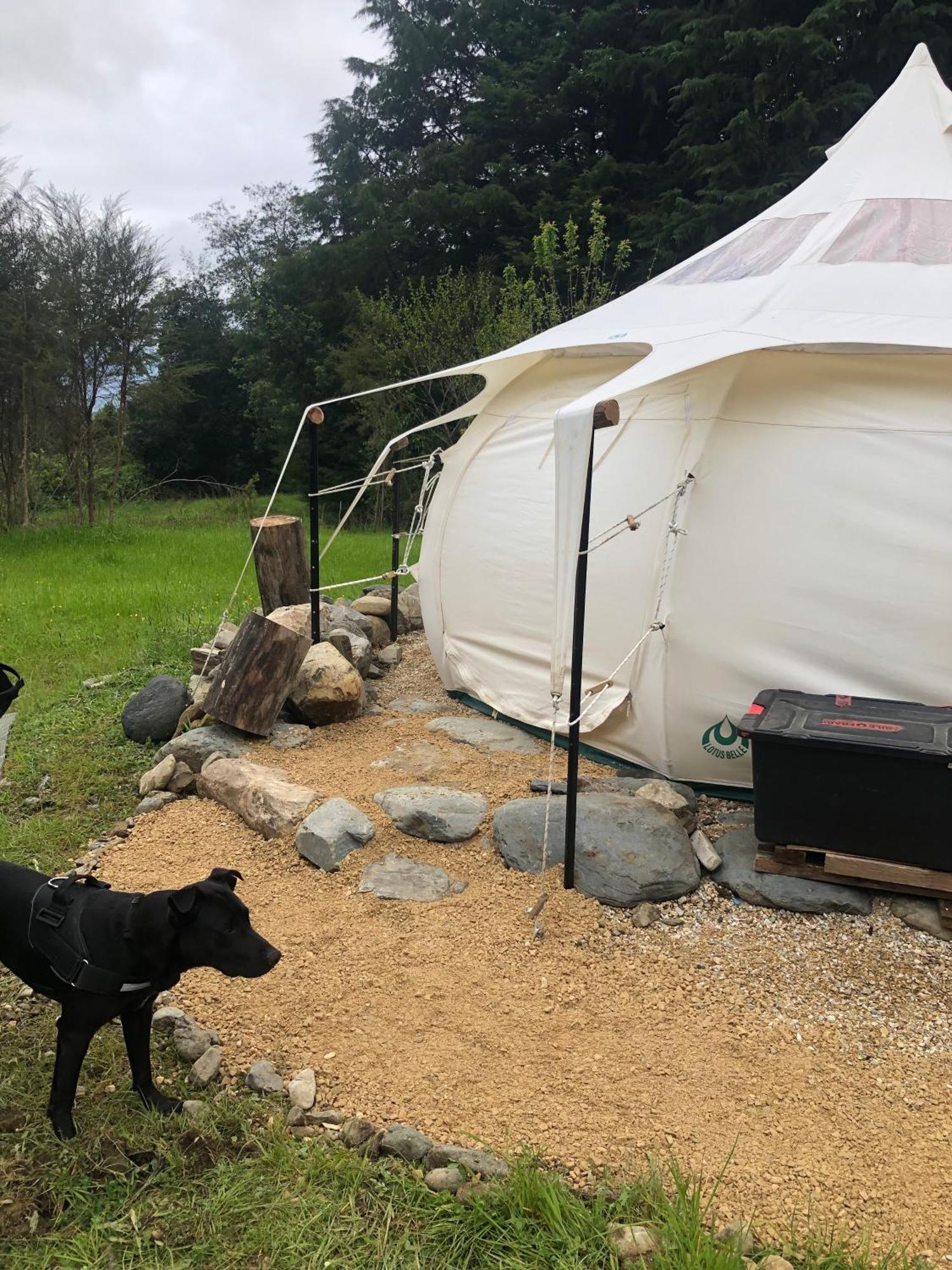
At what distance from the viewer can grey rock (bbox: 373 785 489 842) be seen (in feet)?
12.8

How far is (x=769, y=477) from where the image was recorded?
4.04 m

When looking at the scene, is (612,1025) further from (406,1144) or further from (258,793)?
(258,793)

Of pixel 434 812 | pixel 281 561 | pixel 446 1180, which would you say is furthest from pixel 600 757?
pixel 281 561

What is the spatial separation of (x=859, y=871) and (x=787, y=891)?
10.6 inches

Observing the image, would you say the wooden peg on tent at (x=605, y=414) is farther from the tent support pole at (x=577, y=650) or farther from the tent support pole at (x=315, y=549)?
the tent support pole at (x=315, y=549)

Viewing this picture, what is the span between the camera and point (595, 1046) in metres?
2.75

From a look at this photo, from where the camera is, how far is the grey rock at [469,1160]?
227 cm

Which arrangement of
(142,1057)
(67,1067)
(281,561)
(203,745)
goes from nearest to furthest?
(67,1067) < (142,1057) < (203,745) < (281,561)

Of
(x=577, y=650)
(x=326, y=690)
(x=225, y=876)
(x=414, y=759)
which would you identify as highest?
(x=577, y=650)

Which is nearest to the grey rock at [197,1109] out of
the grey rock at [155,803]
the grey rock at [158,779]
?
the grey rock at [155,803]

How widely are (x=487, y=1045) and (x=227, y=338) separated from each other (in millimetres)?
26952

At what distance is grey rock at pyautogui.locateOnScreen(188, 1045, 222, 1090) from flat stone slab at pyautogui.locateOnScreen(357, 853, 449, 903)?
94cm

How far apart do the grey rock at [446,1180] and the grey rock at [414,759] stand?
2.38 m

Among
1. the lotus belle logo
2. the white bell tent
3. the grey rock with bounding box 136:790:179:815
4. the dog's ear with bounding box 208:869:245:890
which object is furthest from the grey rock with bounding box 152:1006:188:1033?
the lotus belle logo
